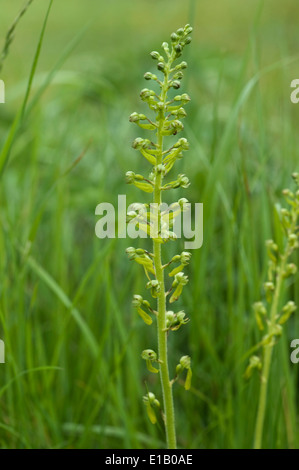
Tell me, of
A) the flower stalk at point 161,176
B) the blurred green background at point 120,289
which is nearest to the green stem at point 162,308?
the flower stalk at point 161,176

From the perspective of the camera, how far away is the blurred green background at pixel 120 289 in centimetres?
167

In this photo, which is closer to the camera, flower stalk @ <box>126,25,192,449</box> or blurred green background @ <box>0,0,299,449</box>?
flower stalk @ <box>126,25,192,449</box>

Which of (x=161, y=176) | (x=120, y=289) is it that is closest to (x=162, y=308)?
(x=161, y=176)

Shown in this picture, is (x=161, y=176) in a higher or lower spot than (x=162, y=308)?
higher

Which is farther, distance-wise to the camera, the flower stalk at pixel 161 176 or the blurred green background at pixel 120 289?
the blurred green background at pixel 120 289

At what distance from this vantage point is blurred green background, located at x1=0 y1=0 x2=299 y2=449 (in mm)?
1667

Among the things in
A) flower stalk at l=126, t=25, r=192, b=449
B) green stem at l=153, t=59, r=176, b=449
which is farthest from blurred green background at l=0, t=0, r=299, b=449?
flower stalk at l=126, t=25, r=192, b=449

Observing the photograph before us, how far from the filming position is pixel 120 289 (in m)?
2.29

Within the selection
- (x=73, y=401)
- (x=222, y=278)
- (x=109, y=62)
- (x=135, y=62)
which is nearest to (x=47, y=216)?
(x=222, y=278)

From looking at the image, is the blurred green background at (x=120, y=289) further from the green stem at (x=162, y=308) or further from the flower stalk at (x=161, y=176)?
the flower stalk at (x=161, y=176)

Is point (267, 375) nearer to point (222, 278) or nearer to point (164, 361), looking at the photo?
point (164, 361)

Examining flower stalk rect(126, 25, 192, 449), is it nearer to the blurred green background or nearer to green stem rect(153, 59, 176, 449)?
green stem rect(153, 59, 176, 449)

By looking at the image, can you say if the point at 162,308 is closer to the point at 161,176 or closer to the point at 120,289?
the point at 161,176
